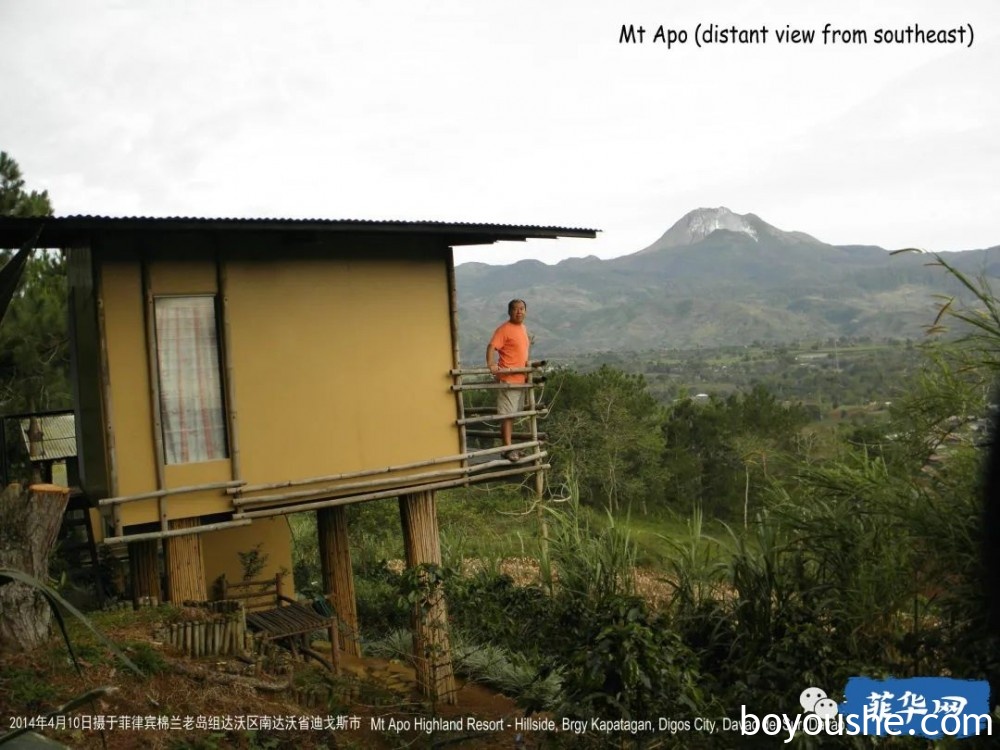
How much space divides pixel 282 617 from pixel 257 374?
A: 270cm

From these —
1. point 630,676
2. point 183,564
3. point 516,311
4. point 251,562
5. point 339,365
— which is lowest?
point 251,562

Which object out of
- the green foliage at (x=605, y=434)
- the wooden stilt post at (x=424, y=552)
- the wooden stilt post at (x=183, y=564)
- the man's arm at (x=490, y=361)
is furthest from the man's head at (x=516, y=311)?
the green foliage at (x=605, y=434)

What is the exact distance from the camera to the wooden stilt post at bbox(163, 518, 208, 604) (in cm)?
857

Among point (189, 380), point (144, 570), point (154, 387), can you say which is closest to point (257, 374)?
point (189, 380)

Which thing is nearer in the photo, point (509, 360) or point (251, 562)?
point (509, 360)

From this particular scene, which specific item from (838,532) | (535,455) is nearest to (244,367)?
(535,455)

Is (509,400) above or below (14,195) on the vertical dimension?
below

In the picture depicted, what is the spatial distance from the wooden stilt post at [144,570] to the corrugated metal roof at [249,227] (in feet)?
11.2

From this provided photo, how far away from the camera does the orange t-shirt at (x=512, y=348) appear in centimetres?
1056

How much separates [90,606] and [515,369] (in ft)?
17.5

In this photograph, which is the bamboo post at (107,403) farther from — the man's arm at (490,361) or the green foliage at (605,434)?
the green foliage at (605,434)

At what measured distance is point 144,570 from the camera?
10188 millimetres

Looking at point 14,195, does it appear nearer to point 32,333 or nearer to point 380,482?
point 32,333

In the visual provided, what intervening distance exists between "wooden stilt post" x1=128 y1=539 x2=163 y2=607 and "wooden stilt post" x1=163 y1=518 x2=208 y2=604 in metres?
1.62
